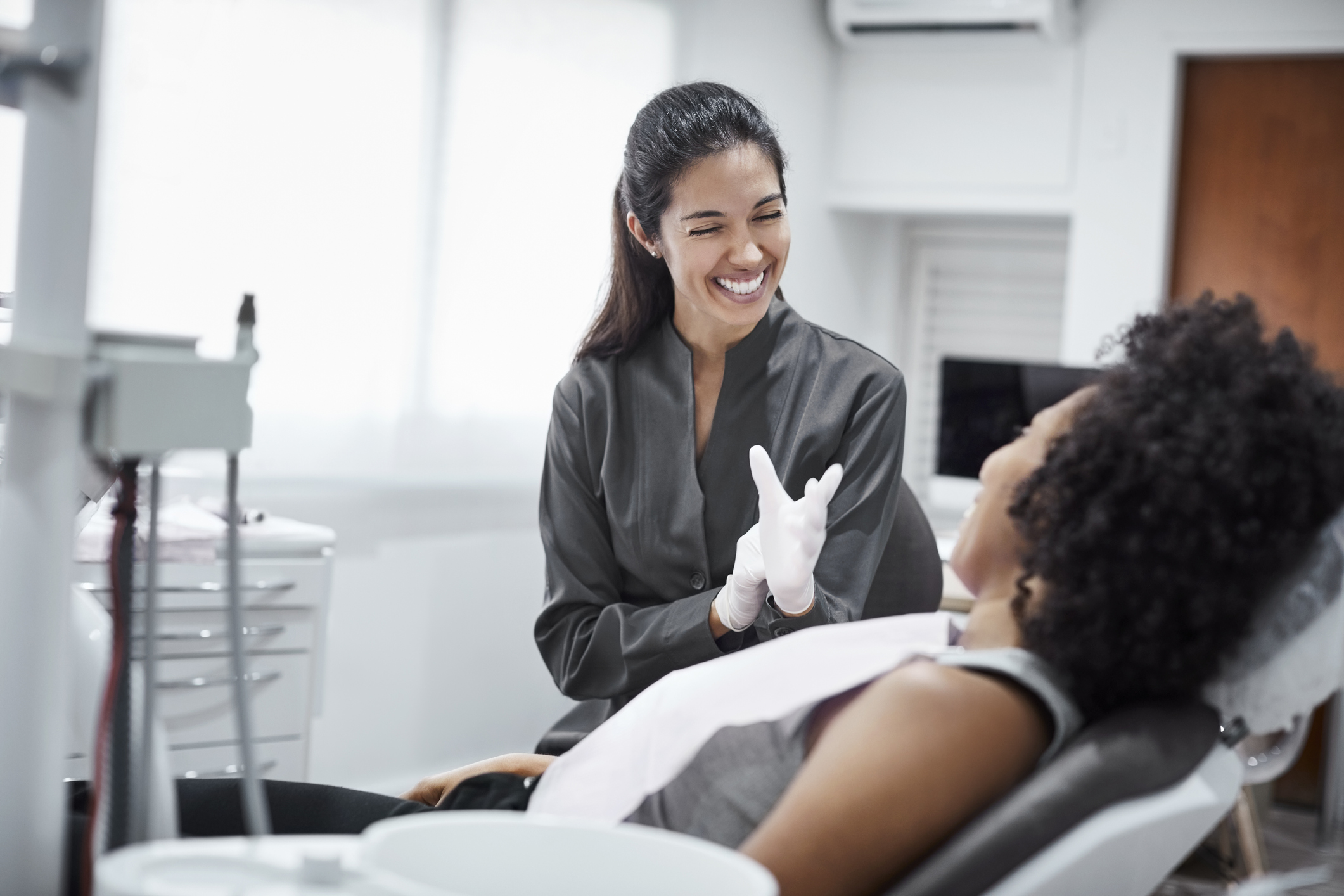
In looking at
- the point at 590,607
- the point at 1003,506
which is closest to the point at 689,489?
the point at 590,607

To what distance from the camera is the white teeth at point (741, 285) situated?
1713mm

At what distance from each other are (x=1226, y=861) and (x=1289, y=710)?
191 cm

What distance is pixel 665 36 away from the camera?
3.59 meters

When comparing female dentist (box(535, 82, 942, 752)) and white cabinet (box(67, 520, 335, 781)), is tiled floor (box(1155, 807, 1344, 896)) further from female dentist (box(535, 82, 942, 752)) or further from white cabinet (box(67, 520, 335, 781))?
white cabinet (box(67, 520, 335, 781))

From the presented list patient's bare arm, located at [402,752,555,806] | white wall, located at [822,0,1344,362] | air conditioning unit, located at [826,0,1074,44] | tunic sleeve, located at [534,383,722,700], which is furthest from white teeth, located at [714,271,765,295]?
air conditioning unit, located at [826,0,1074,44]

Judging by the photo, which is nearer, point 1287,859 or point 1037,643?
point 1037,643

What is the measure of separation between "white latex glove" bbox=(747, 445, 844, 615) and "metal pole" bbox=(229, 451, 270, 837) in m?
0.71

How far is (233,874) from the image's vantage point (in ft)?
2.16

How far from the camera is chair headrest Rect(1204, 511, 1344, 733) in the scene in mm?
915

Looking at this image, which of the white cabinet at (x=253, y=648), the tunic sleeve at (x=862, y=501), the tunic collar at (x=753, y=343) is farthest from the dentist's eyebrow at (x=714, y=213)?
the white cabinet at (x=253, y=648)

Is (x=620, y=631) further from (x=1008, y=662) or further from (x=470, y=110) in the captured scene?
(x=470, y=110)

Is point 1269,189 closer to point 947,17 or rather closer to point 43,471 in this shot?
point 947,17

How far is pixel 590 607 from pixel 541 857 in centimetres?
97

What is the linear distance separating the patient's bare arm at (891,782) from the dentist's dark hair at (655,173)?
0.98 meters
